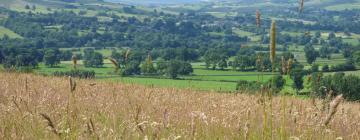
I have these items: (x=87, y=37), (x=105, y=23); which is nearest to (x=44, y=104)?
(x=87, y=37)

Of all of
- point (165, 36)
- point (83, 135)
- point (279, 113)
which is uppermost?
point (83, 135)

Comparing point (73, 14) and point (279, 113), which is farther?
point (73, 14)

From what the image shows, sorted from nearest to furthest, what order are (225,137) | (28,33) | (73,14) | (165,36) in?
(225,137) < (28,33) < (165,36) < (73,14)

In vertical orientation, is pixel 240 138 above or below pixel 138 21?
above

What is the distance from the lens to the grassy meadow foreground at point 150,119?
427 cm

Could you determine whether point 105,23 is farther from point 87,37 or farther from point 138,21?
point 87,37

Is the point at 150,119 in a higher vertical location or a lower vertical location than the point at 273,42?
lower

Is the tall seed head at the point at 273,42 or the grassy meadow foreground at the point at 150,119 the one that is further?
the grassy meadow foreground at the point at 150,119

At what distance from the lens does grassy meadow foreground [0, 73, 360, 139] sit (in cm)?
427

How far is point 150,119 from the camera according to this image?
244 inches

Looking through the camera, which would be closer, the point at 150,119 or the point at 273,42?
the point at 273,42

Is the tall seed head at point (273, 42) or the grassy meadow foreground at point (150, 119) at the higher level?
the tall seed head at point (273, 42)

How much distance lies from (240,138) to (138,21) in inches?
7717

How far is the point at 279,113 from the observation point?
23.5 ft
